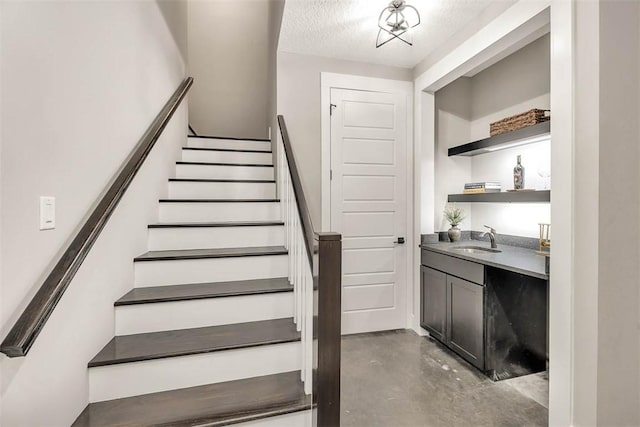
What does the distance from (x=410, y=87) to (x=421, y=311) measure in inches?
91.0

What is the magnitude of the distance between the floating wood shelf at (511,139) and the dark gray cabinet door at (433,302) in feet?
4.03

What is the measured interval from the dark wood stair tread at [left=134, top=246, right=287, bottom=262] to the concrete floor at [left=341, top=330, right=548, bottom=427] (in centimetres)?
113

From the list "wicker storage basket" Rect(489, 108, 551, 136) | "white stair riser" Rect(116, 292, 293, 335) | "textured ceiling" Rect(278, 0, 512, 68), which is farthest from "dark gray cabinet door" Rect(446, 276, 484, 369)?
"textured ceiling" Rect(278, 0, 512, 68)

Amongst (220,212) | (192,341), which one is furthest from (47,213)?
(220,212)

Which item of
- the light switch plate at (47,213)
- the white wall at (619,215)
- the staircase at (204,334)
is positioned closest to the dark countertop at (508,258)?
the white wall at (619,215)

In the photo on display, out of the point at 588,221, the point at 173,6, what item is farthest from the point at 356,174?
the point at 173,6

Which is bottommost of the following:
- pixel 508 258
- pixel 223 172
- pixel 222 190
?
pixel 508 258

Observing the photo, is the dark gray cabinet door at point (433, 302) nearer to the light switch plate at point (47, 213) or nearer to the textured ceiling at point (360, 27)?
the textured ceiling at point (360, 27)

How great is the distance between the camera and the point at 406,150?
3.18 meters

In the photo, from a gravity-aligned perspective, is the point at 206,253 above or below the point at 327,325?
above

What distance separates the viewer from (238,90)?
483cm

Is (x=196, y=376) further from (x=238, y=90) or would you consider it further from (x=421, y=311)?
(x=238, y=90)

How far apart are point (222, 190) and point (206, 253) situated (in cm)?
92

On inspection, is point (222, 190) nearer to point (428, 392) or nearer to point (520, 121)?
point (428, 392)
